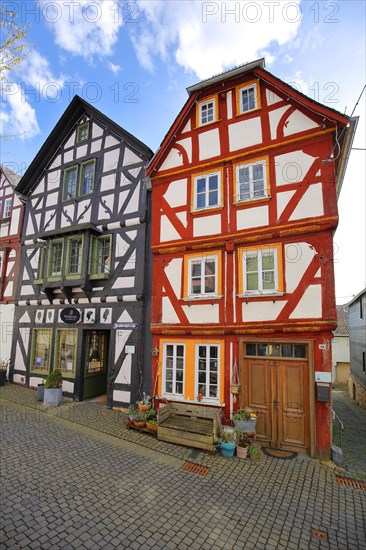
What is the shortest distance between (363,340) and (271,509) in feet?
50.0

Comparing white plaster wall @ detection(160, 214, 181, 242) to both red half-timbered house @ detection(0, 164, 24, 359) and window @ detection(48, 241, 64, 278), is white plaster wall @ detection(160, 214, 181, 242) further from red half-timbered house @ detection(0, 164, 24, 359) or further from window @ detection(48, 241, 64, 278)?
red half-timbered house @ detection(0, 164, 24, 359)

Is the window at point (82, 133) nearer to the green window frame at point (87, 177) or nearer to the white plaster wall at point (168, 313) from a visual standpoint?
the green window frame at point (87, 177)

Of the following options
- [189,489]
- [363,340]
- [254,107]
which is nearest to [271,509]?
[189,489]

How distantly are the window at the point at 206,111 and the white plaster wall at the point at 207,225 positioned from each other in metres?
3.70

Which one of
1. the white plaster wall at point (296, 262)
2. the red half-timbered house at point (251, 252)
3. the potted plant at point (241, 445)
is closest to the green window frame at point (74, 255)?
the red half-timbered house at point (251, 252)

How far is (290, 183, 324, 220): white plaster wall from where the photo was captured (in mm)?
8445

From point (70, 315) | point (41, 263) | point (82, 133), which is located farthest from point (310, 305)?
point (82, 133)

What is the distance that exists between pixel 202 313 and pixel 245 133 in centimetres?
628

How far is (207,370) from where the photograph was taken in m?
9.25

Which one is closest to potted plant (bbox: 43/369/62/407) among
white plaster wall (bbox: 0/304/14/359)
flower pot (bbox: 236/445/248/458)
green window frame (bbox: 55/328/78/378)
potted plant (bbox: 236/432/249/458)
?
green window frame (bbox: 55/328/78/378)

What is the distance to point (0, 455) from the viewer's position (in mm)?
6898

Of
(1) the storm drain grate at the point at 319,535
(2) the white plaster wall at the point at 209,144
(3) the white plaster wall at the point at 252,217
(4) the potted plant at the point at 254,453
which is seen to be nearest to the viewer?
(1) the storm drain grate at the point at 319,535

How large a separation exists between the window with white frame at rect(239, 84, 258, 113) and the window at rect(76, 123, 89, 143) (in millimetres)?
7793

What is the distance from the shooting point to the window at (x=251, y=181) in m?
9.41
